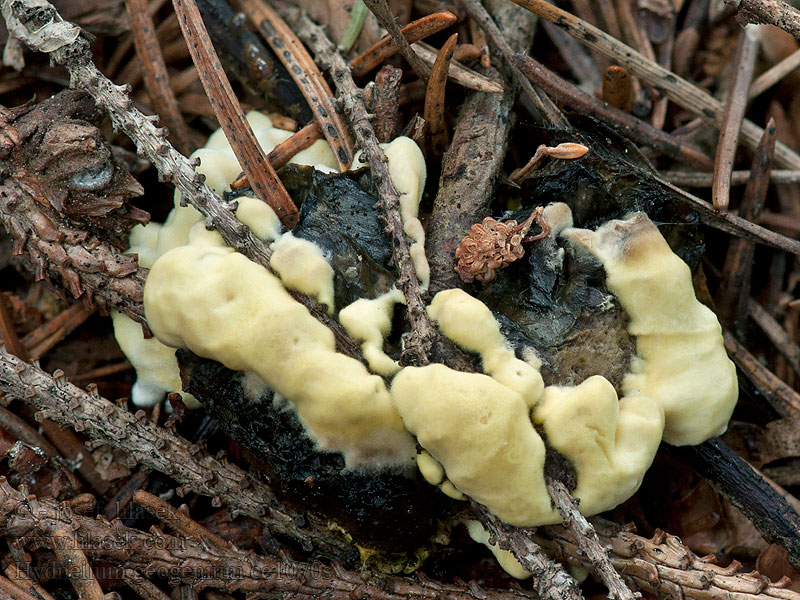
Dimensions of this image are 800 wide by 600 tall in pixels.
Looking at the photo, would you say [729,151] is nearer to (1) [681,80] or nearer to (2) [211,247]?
(1) [681,80]

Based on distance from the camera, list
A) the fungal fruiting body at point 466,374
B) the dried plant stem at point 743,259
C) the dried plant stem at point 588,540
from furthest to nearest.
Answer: the dried plant stem at point 743,259, the fungal fruiting body at point 466,374, the dried plant stem at point 588,540

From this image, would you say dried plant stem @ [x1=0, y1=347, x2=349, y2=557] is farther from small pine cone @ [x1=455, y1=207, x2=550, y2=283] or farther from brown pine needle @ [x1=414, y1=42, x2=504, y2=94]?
brown pine needle @ [x1=414, y1=42, x2=504, y2=94]

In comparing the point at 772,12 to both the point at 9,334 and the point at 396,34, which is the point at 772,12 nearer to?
the point at 396,34

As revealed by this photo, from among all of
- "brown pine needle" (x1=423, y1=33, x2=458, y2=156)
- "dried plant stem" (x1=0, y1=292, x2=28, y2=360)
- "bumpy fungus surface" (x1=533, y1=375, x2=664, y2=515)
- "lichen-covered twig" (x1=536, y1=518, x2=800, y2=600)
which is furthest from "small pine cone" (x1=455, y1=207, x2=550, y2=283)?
"dried plant stem" (x1=0, y1=292, x2=28, y2=360)

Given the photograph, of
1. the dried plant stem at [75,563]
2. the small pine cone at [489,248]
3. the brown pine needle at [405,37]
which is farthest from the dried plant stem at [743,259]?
the dried plant stem at [75,563]

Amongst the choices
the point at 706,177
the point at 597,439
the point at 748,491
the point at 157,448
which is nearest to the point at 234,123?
the point at 157,448

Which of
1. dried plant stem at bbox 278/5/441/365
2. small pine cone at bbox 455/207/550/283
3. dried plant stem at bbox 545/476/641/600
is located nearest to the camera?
dried plant stem at bbox 545/476/641/600

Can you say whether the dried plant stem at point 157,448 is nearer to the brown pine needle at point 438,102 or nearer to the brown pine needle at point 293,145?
the brown pine needle at point 293,145
